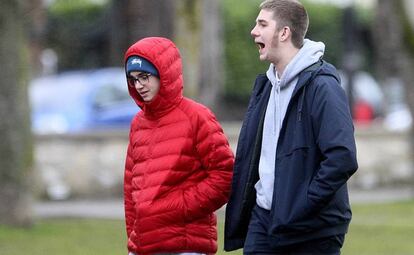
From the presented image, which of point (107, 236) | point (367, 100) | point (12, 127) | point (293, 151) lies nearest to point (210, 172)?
point (293, 151)

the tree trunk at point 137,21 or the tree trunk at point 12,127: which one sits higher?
the tree trunk at point 12,127

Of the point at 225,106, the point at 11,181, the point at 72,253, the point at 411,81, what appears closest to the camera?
the point at 72,253

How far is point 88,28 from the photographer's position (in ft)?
126

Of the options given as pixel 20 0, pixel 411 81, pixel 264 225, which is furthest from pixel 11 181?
pixel 264 225

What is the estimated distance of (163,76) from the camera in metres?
6.21

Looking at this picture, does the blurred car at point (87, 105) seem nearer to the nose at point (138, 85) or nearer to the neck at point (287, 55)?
the nose at point (138, 85)

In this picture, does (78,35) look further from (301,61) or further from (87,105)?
(301,61)

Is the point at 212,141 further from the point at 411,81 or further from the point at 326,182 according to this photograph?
the point at 411,81

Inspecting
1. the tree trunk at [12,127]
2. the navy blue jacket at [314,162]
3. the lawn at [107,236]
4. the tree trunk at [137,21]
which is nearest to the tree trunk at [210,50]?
the tree trunk at [137,21]

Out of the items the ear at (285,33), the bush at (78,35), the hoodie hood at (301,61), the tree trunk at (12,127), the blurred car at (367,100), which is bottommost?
the bush at (78,35)

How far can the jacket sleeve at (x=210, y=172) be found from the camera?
6.15 metres

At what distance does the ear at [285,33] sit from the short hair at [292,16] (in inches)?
0.5

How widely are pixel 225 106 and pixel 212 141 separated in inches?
1128

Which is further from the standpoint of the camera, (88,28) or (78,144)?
(88,28)
